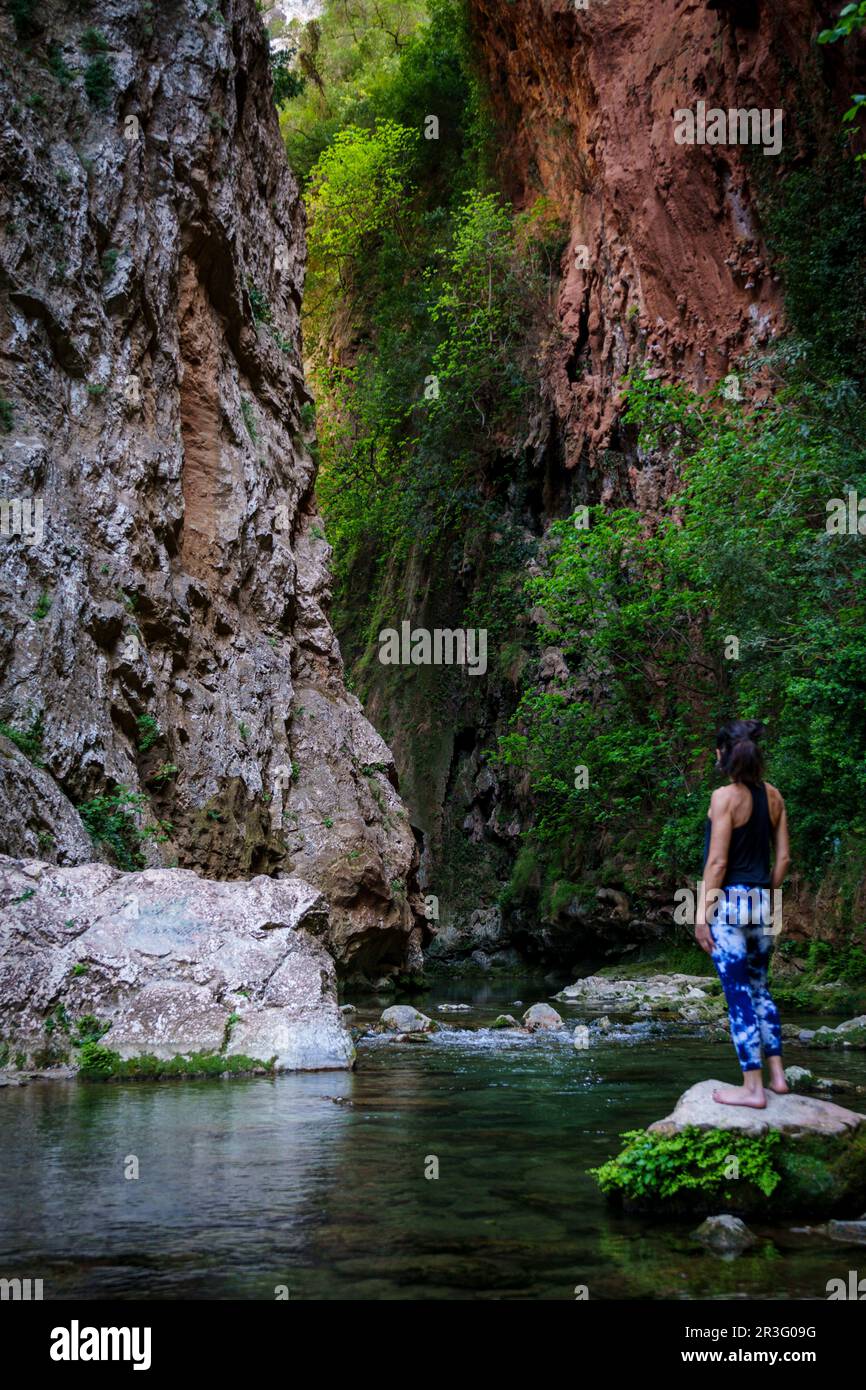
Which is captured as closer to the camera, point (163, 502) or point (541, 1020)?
point (541, 1020)

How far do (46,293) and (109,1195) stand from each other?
15046 millimetres

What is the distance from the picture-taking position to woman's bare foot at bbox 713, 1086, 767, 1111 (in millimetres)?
4945

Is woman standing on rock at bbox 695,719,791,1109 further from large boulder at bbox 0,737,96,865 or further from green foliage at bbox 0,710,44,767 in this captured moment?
green foliage at bbox 0,710,44,767

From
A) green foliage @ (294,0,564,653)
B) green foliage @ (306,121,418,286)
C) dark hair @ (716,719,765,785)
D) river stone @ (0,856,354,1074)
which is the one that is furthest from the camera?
green foliage @ (306,121,418,286)

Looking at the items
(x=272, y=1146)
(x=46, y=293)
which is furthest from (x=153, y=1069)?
(x=46, y=293)

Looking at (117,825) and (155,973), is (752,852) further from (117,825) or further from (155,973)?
(117,825)

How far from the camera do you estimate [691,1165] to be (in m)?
4.72

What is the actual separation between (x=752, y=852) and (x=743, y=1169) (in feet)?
4.76

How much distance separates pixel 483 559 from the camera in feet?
115

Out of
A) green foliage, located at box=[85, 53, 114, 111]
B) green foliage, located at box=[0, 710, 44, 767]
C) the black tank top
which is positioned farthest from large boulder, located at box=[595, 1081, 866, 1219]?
green foliage, located at box=[85, 53, 114, 111]

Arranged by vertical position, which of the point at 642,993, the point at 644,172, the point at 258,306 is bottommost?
the point at 642,993

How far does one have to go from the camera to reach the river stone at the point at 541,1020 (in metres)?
14.1

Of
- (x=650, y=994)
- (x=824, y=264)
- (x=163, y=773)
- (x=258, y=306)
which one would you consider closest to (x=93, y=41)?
(x=258, y=306)

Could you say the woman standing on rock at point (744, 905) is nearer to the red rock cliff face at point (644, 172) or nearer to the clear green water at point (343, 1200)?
the clear green water at point (343, 1200)
